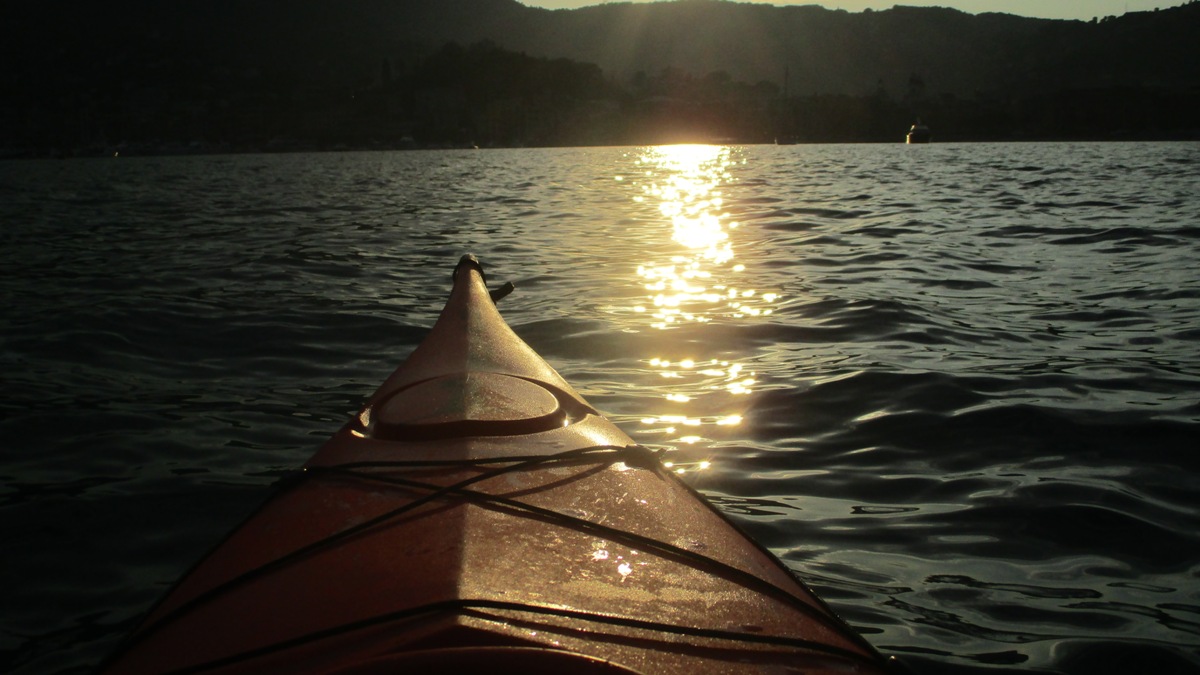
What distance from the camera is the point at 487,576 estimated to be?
6.13ft

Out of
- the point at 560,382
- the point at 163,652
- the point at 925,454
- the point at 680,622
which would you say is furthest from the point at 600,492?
the point at 925,454

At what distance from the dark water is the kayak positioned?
1.02m

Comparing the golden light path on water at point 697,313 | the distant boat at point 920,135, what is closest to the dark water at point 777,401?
the golden light path on water at point 697,313

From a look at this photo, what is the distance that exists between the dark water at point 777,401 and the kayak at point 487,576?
102 cm

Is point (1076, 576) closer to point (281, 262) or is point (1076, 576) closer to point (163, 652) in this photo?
point (163, 652)

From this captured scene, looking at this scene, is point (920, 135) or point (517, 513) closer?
point (517, 513)

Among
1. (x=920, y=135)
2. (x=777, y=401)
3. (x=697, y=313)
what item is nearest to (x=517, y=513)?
(x=777, y=401)

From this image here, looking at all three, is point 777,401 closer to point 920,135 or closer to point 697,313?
point 697,313

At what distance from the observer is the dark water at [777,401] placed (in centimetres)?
332

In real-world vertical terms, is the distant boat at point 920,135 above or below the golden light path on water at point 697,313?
above

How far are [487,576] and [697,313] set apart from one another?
269 inches

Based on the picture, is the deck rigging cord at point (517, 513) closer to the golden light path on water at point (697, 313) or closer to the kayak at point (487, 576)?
the kayak at point (487, 576)

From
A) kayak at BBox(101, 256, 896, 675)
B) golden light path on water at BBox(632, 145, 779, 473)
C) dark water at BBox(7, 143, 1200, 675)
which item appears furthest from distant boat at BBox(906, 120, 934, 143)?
kayak at BBox(101, 256, 896, 675)

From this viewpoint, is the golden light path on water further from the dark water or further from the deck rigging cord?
the deck rigging cord
